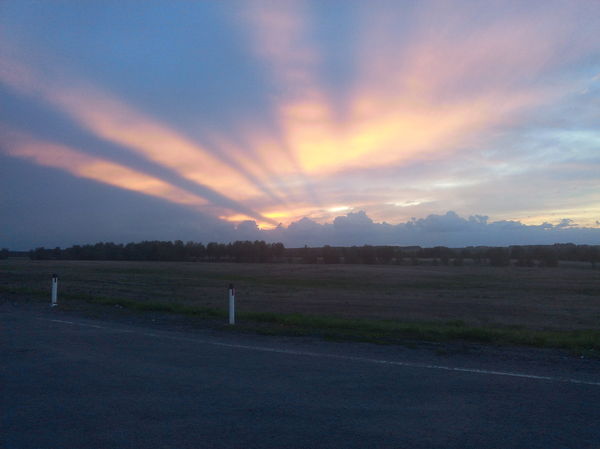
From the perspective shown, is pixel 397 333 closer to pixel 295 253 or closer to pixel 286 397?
pixel 286 397

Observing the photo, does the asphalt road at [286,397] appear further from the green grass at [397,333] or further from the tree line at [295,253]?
the tree line at [295,253]

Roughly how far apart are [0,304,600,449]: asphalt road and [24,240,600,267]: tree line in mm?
108926

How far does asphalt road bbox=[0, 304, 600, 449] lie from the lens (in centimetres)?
514

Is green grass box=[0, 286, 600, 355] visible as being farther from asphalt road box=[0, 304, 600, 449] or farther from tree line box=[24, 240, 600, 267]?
tree line box=[24, 240, 600, 267]

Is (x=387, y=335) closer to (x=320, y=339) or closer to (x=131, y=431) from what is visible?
(x=320, y=339)

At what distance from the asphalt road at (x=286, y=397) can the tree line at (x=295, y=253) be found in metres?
109

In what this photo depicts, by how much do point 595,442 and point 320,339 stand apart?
6946 millimetres

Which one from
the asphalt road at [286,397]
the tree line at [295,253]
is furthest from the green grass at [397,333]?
the tree line at [295,253]

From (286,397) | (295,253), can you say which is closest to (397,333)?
(286,397)

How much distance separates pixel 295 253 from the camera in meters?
137

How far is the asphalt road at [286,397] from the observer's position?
5137mm

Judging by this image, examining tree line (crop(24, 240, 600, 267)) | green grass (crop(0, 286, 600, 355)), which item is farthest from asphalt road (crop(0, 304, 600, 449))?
tree line (crop(24, 240, 600, 267))

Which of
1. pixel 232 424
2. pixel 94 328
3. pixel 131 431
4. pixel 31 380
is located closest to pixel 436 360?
pixel 232 424

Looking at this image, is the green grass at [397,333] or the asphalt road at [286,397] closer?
the asphalt road at [286,397]
